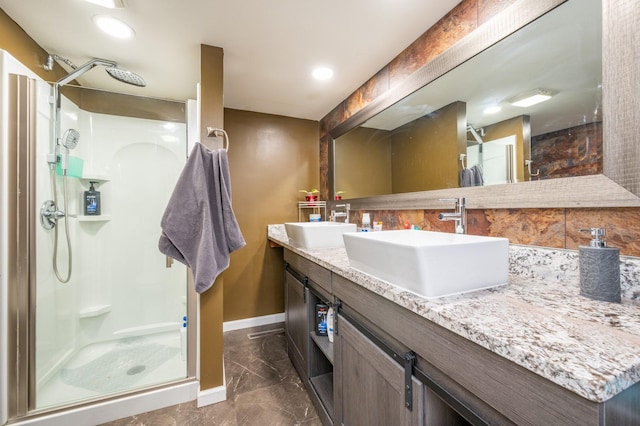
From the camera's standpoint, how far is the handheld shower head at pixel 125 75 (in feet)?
5.88

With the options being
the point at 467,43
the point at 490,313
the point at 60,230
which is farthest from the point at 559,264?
the point at 60,230

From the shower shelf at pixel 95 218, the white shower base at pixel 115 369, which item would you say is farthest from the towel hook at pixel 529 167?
the shower shelf at pixel 95 218

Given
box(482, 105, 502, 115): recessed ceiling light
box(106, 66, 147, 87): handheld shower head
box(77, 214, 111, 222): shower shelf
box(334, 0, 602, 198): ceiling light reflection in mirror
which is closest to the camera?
box(334, 0, 602, 198): ceiling light reflection in mirror

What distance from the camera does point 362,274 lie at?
970mm

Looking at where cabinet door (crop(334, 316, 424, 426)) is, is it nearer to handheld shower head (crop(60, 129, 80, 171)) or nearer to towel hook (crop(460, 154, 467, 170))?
towel hook (crop(460, 154, 467, 170))

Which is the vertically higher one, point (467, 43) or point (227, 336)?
point (467, 43)

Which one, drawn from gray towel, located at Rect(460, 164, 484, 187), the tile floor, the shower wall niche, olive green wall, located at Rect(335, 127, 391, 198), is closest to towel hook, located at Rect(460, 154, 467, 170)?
gray towel, located at Rect(460, 164, 484, 187)

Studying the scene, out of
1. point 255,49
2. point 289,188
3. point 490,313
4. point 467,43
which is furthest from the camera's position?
point 289,188

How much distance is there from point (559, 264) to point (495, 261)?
250mm

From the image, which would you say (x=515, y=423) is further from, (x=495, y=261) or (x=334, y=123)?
(x=334, y=123)

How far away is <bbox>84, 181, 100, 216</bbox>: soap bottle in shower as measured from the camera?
1896 mm

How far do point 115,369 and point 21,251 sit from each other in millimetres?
919

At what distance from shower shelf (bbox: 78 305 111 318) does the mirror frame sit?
8.55 ft

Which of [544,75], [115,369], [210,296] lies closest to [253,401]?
[210,296]
